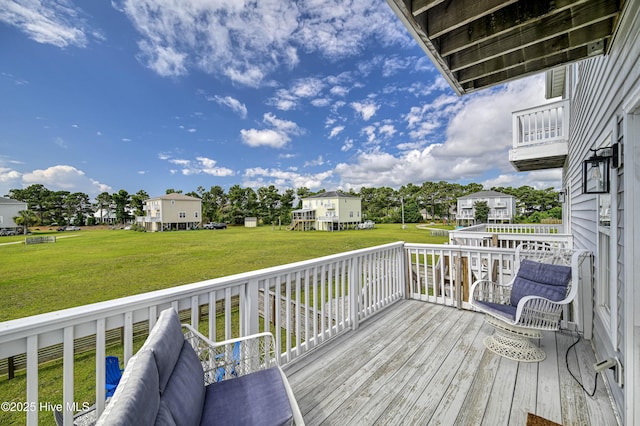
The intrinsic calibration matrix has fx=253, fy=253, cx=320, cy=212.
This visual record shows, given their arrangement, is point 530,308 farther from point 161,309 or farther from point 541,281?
point 161,309

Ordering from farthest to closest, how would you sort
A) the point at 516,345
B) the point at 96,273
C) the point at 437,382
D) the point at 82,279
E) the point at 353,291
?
the point at 96,273, the point at 82,279, the point at 353,291, the point at 516,345, the point at 437,382

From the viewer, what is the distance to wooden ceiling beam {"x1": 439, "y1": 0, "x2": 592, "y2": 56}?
1.70 m

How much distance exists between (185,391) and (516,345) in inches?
124

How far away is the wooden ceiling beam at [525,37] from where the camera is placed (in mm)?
1806

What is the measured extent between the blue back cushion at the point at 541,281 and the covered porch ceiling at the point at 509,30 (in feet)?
7.05

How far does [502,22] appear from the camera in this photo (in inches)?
74.4

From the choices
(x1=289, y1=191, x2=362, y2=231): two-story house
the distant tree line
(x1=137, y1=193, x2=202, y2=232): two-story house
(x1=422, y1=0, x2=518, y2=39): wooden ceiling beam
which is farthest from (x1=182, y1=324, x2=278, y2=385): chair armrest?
(x1=137, y1=193, x2=202, y2=232): two-story house

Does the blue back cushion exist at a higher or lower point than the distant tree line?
lower

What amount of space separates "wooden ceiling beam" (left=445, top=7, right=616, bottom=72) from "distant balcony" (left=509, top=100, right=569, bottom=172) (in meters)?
5.39

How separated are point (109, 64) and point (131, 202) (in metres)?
31.6

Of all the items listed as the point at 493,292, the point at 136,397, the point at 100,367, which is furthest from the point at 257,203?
the point at 136,397

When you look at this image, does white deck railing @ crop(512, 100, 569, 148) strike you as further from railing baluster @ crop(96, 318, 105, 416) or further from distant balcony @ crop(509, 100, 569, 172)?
railing baluster @ crop(96, 318, 105, 416)

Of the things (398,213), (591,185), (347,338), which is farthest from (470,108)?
(398,213)

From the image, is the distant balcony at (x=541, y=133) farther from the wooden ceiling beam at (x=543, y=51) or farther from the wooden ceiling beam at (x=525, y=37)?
the wooden ceiling beam at (x=525, y=37)
